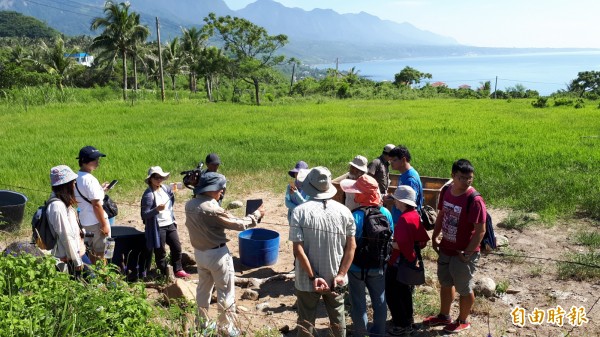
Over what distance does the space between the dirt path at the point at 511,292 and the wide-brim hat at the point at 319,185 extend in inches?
41.2

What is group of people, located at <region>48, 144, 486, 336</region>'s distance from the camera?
3.63 metres

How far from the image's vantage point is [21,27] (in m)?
119

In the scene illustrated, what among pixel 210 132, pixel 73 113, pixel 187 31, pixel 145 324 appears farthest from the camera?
pixel 187 31

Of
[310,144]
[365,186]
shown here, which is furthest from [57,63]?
[365,186]

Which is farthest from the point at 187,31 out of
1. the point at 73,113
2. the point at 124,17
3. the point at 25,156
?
the point at 25,156

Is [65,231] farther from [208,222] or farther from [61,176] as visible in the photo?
[208,222]

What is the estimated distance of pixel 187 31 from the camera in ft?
144

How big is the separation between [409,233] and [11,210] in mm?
5895

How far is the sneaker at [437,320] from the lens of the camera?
450 cm

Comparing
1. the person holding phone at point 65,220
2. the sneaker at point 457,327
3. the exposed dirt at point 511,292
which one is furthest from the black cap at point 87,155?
the sneaker at point 457,327

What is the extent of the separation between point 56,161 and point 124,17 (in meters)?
24.6

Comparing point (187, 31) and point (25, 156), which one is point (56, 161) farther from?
point (187, 31)

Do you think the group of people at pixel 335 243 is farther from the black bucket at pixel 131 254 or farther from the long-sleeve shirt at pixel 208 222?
the black bucket at pixel 131 254

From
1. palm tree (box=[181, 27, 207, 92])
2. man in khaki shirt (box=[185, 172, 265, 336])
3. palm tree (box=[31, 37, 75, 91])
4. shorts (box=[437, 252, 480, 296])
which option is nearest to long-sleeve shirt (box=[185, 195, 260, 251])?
man in khaki shirt (box=[185, 172, 265, 336])
